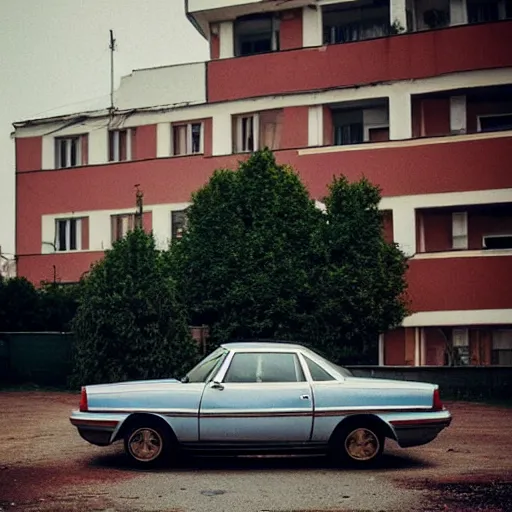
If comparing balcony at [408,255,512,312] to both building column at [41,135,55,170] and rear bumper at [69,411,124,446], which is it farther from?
rear bumper at [69,411,124,446]

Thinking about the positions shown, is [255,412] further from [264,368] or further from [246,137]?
[246,137]

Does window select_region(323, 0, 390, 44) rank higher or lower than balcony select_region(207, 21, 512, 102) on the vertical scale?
higher

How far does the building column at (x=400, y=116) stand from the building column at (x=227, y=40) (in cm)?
618

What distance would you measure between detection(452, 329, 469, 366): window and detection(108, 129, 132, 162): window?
1287 cm

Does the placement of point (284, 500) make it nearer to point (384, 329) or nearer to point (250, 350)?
point (250, 350)

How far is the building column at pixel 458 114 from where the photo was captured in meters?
33.9

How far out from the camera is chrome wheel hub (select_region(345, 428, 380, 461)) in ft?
45.8

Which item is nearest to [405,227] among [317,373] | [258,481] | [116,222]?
[116,222]

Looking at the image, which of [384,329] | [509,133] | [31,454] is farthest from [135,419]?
[509,133]

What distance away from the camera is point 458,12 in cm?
3497

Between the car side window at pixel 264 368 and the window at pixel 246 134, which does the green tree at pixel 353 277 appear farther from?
the car side window at pixel 264 368

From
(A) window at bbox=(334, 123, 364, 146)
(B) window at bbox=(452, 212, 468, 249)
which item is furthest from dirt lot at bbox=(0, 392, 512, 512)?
(A) window at bbox=(334, 123, 364, 146)

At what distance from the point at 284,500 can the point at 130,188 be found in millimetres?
27613

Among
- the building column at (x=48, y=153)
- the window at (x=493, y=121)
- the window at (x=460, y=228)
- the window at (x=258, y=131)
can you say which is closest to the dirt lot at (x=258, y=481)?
the window at (x=460, y=228)
